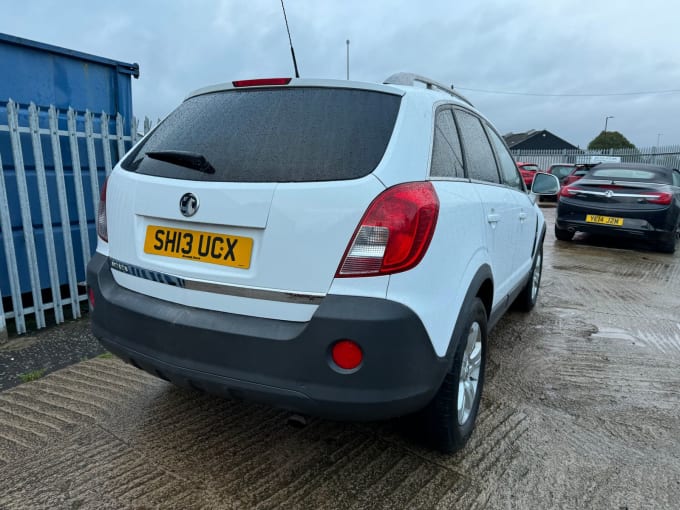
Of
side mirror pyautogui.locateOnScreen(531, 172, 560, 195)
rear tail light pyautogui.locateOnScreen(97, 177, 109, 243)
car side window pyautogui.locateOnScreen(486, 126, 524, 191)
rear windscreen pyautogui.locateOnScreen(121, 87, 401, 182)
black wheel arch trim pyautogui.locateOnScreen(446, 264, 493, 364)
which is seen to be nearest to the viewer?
rear windscreen pyautogui.locateOnScreen(121, 87, 401, 182)

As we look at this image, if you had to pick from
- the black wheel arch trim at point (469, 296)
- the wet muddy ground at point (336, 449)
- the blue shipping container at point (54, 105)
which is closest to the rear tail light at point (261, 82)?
the black wheel arch trim at point (469, 296)

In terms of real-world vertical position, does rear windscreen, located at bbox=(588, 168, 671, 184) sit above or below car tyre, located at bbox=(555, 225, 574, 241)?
above

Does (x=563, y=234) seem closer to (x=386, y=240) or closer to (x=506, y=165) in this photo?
(x=506, y=165)

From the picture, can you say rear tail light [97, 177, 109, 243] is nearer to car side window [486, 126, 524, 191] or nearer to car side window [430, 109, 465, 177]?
car side window [430, 109, 465, 177]

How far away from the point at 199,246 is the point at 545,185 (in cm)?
350

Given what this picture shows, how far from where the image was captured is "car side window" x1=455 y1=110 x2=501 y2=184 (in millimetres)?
2625

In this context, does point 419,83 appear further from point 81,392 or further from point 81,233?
point 81,233

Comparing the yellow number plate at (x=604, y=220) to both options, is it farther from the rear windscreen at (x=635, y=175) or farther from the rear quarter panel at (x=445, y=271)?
the rear quarter panel at (x=445, y=271)

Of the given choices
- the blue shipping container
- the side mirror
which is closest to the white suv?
the blue shipping container

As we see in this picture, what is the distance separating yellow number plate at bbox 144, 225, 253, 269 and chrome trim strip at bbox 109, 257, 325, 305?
0.08 m

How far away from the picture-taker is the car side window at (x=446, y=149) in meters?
2.11

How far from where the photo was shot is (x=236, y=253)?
1874 millimetres

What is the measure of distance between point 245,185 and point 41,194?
262 centimetres

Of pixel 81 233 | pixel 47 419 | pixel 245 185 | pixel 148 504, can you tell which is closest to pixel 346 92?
pixel 245 185
